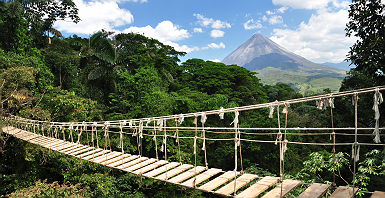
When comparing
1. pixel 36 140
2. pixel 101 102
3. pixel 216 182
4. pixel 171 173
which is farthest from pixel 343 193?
pixel 101 102

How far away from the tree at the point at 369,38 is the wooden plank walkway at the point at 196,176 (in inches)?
124

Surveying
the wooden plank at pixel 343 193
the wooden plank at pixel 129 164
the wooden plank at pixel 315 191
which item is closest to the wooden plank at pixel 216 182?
the wooden plank at pixel 315 191

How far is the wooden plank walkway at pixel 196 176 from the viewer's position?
6.52 feet

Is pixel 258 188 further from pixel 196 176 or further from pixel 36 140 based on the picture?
pixel 36 140

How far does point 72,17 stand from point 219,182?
12.5 metres

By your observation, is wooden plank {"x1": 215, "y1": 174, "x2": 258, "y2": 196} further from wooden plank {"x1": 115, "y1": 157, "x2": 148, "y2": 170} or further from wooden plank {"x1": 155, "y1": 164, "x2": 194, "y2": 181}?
wooden plank {"x1": 115, "y1": 157, "x2": 148, "y2": 170}

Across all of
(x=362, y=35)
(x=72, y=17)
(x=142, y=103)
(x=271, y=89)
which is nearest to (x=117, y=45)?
(x=72, y=17)

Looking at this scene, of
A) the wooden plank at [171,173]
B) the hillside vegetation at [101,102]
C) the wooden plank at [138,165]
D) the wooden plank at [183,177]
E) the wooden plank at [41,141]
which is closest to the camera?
the wooden plank at [183,177]

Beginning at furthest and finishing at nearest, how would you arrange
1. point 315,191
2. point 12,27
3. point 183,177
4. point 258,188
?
point 12,27, point 183,177, point 258,188, point 315,191

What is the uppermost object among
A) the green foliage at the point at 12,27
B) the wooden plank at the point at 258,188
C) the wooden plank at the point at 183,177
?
the green foliage at the point at 12,27

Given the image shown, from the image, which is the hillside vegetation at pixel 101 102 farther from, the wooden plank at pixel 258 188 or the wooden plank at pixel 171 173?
the wooden plank at pixel 171 173

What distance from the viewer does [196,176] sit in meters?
2.62

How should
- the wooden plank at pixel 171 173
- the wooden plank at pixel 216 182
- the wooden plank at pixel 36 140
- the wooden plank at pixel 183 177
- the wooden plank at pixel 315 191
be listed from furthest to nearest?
the wooden plank at pixel 36 140, the wooden plank at pixel 171 173, the wooden plank at pixel 183 177, the wooden plank at pixel 216 182, the wooden plank at pixel 315 191

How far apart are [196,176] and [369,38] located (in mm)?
4255
